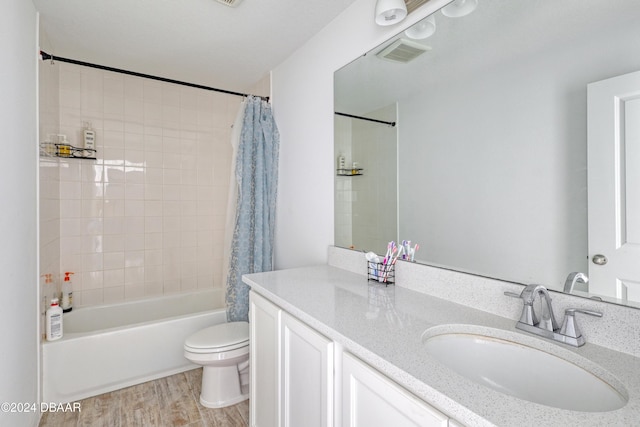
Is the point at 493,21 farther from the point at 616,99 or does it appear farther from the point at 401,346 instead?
the point at 401,346

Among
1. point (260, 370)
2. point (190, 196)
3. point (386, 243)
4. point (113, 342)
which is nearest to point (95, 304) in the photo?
point (113, 342)

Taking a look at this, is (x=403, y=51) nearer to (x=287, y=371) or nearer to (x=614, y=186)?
(x=614, y=186)

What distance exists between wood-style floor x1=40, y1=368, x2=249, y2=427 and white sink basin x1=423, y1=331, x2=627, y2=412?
1.38 metres

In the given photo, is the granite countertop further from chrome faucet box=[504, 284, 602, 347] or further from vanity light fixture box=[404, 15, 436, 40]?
vanity light fixture box=[404, 15, 436, 40]

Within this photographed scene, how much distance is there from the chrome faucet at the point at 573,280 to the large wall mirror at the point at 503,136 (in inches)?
0.5

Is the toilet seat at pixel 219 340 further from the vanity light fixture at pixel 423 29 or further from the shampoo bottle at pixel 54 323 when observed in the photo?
the vanity light fixture at pixel 423 29

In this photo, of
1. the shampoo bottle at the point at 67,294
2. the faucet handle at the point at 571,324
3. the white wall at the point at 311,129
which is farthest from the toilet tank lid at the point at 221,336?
the faucet handle at the point at 571,324

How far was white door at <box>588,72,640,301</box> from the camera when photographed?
0.82m

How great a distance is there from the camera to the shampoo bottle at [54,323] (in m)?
1.92

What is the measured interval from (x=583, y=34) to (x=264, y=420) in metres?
1.84

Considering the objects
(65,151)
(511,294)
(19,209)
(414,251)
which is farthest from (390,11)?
(65,151)

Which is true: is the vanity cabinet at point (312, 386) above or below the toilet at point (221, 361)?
above

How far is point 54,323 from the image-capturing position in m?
1.93

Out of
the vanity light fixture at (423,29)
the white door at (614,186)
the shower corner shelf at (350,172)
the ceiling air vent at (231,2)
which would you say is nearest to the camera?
the white door at (614,186)
